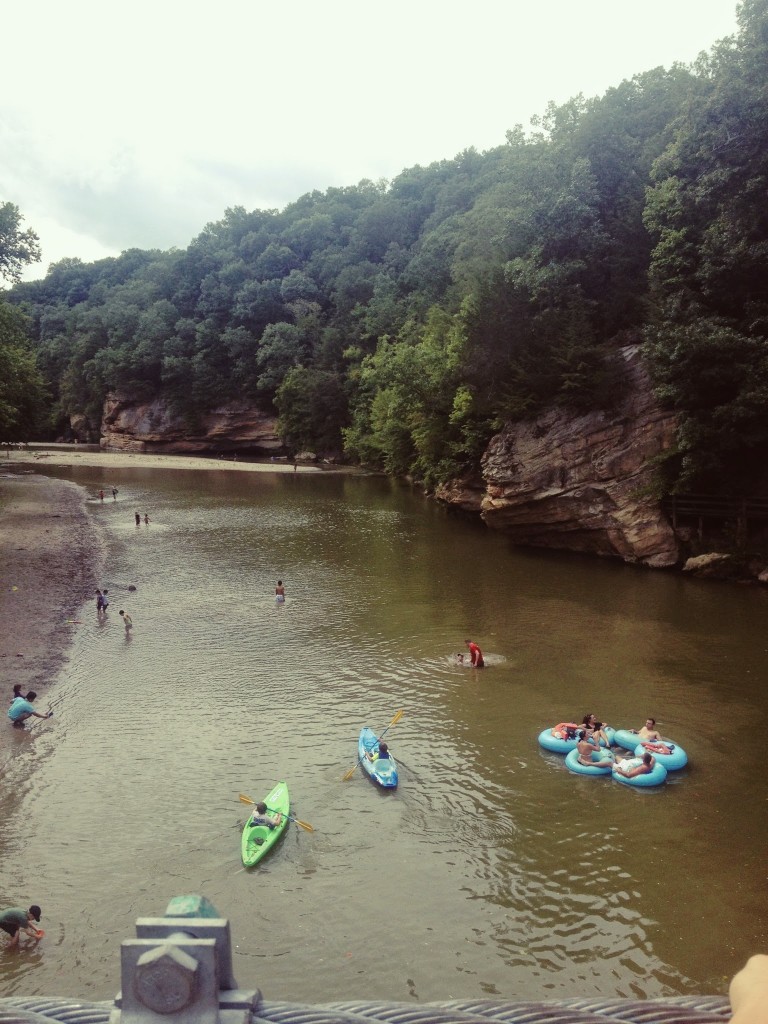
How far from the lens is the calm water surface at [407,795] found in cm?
986

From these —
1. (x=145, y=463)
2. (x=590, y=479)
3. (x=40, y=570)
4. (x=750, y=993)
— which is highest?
(x=590, y=479)

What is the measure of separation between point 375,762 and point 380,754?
0.21 m

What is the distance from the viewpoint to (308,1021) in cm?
204

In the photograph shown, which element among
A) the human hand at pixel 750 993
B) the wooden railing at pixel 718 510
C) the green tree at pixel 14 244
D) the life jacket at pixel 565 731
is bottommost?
the life jacket at pixel 565 731

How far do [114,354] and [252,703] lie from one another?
89.1 m

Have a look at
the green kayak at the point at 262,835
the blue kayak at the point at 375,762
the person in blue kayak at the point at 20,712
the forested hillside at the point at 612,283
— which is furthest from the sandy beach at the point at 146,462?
the green kayak at the point at 262,835

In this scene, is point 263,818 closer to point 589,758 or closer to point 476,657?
point 589,758

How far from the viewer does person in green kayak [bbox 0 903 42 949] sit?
9719mm

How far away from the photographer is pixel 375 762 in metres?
14.4

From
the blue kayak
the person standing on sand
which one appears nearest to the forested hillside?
the person standing on sand

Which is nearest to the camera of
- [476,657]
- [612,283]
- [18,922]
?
[18,922]

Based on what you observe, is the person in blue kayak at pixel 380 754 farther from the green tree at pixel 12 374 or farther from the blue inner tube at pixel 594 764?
the green tree at pixel 12 374

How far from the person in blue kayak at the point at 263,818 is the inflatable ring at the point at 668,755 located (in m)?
7.38

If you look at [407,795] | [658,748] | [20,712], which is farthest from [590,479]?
[20,712]
